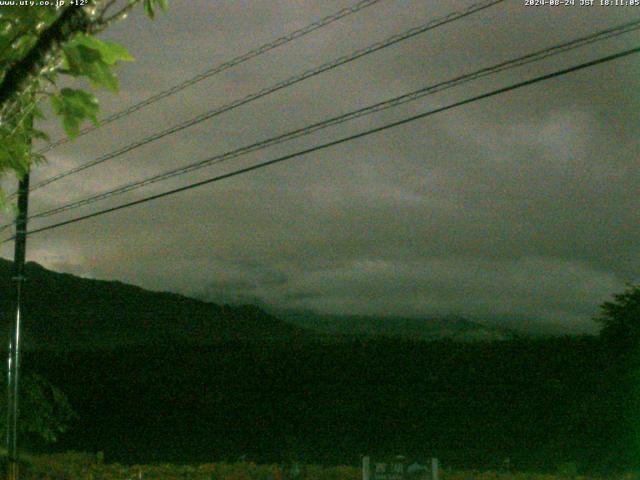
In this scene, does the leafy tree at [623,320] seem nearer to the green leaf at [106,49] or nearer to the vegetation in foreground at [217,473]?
the vegetation in foreground at [217,473]

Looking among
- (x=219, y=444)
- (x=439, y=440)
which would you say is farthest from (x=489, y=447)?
(x=219, y=444)

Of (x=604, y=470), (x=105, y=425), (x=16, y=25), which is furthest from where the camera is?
(x=105, y=425)

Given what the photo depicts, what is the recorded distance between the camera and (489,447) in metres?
19.9

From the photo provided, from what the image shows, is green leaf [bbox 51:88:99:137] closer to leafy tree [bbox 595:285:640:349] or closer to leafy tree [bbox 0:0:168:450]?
leafy tree [bbox 0:0:168:450]

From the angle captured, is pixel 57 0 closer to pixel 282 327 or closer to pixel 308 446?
pixel 308 446

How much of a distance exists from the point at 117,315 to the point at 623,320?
29.9 meters

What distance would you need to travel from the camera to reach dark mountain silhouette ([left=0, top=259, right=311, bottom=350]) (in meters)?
41.4

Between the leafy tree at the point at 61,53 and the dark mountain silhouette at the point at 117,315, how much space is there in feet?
121

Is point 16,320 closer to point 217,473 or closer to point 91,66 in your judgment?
point 217,473

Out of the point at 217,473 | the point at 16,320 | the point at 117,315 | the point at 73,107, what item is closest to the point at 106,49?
the point at 73,107

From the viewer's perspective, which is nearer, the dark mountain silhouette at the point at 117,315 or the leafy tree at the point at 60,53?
the leafy tree at the point at 60,53

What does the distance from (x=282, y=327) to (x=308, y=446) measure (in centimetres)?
2423

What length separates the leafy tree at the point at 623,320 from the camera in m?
18.5

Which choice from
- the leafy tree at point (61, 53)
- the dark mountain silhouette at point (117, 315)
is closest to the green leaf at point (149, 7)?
the leafy tree at point (61, 53)
